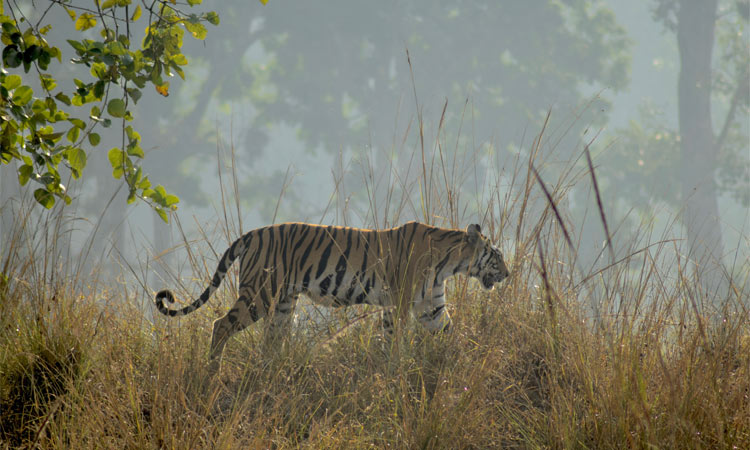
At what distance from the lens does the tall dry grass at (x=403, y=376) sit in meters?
2.59

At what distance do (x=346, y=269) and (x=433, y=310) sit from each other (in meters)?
0.51

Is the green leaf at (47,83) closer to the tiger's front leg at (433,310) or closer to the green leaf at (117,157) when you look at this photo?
the green leaf at (117,157)

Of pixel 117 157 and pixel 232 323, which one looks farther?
pixel 232 323

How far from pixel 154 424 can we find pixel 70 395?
0.52 m

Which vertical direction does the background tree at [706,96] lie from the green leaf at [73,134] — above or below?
above

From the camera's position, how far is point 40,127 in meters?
2.94

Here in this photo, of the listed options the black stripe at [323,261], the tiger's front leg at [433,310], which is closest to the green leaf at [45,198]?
the black stripe at [323,261]

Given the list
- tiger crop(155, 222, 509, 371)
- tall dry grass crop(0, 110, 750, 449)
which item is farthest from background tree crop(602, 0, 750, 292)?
tiger crop(155, 222, 509, 371)

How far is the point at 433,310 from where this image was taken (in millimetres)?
3650

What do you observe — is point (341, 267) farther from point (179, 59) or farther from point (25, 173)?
point (25, 173)

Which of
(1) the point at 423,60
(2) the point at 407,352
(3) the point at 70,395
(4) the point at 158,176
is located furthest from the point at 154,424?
(1) the point at 423,60

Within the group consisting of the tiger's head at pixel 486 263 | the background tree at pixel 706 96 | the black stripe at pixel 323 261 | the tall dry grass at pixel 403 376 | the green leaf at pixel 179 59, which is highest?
the background tree at pixel 706 96

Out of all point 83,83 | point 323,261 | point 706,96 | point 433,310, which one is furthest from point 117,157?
point 706,96

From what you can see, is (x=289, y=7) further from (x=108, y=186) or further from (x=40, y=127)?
(x=40, y=127)
